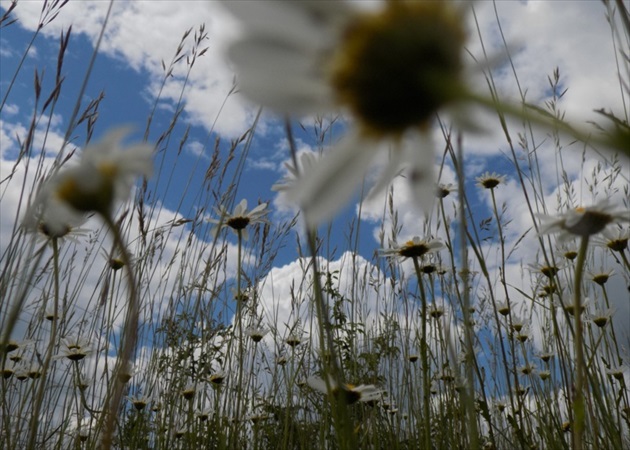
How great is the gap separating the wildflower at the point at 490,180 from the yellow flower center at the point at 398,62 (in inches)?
64.1

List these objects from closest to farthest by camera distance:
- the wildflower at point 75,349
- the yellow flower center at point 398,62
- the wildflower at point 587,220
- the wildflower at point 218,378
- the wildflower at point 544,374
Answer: the yellow flower center at point 398,62
the wildflower at point 587,220
the wildflower at point 75,349
the wildflower at point 218,378
the wildflower at point 544,374

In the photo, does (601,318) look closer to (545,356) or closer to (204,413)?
(545,356)

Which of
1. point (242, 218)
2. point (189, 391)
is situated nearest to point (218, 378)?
point (189, 391)

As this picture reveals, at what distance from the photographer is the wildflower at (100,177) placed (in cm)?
45

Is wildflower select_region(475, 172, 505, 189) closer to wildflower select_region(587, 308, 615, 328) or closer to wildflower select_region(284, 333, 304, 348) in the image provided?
wildflower select_region(587, 308, 615, 328)

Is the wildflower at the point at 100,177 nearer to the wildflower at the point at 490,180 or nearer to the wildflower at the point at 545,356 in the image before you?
the wildflower at the point at 490,180

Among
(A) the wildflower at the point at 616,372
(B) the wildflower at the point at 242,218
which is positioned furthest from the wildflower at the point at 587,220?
(A) the wildflower at the point at 616,372

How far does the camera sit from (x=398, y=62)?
223 millimetres

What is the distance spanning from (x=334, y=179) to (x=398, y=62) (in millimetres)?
55

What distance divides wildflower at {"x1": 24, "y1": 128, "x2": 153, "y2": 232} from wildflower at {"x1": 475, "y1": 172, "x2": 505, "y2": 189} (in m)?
1.48

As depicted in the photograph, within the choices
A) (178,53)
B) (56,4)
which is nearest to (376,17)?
(56,4)

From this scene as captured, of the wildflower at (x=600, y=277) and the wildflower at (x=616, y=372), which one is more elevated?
the wildflower at (x=600, y=277)

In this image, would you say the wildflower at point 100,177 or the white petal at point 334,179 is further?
the wildflower at point 100,177

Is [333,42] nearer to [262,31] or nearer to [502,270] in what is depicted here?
[262,31]
